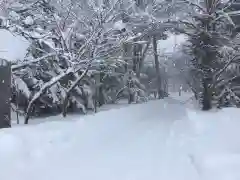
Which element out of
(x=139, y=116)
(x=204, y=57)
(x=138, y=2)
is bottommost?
(x=139, y=116)

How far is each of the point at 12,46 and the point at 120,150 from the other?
16.3ft

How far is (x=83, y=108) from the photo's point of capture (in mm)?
16500

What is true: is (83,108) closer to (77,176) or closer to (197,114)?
(197,114)

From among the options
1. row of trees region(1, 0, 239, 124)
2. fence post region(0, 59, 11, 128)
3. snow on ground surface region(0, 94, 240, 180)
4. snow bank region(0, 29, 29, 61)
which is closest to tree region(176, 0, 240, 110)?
row of trees region(1, 0, 239, 124)

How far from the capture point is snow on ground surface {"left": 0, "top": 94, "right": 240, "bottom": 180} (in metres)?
6.98

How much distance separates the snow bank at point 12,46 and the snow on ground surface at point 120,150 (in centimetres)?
273

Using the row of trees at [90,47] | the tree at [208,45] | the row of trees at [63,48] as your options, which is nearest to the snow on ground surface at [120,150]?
the row of trees at [63,48]

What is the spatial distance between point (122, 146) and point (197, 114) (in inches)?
180

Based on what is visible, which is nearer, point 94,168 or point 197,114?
point 94,168

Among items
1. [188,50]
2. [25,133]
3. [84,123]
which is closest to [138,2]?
[188,50]

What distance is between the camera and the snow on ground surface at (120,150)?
22.9ft

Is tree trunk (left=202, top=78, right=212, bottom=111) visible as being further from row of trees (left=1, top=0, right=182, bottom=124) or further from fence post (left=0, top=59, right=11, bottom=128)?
fence post (left=0, top=59, right=11, bottom=128)

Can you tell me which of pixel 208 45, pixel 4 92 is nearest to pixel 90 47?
pixel 4 92

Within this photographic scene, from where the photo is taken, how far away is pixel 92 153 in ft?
29.3
